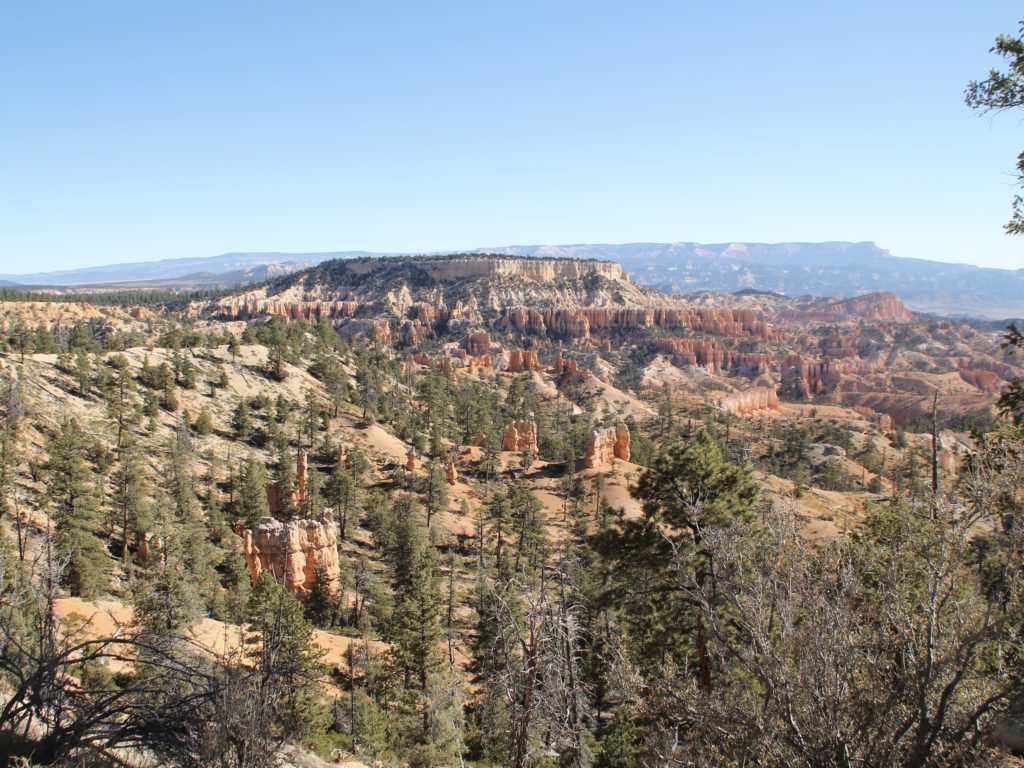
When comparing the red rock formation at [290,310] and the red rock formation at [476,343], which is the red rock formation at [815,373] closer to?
the red rock formation at [476,343]

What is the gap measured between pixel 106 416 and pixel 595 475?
127ft

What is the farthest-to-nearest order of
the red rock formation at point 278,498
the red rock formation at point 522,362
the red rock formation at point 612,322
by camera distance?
the red rock formation at point 612,322, the red rock formation at point 522,362, the red rock formation at point 278,498

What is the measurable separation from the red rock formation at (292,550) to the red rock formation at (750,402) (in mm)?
82717

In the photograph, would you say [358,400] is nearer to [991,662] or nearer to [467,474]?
[467,474]

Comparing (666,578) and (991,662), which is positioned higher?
(991,662)

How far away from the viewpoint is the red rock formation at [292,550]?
32031 millimetres

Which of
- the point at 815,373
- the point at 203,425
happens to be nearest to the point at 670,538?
the point at 203,425

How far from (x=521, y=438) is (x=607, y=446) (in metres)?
9.45

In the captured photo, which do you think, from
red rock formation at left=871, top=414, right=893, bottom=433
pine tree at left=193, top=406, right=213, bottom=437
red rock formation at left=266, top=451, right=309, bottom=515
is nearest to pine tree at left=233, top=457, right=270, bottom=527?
red rock formation at left=266, top=451, right=309, bottom=515

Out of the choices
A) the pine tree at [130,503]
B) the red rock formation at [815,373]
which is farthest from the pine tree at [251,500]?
the red rock formation at [815,373]

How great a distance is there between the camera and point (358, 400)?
2594 inches

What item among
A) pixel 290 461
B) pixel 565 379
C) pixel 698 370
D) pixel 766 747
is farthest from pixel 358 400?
pixel 698 370

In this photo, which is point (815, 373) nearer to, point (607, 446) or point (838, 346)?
point (838, 346)

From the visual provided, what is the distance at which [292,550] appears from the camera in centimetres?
3197
